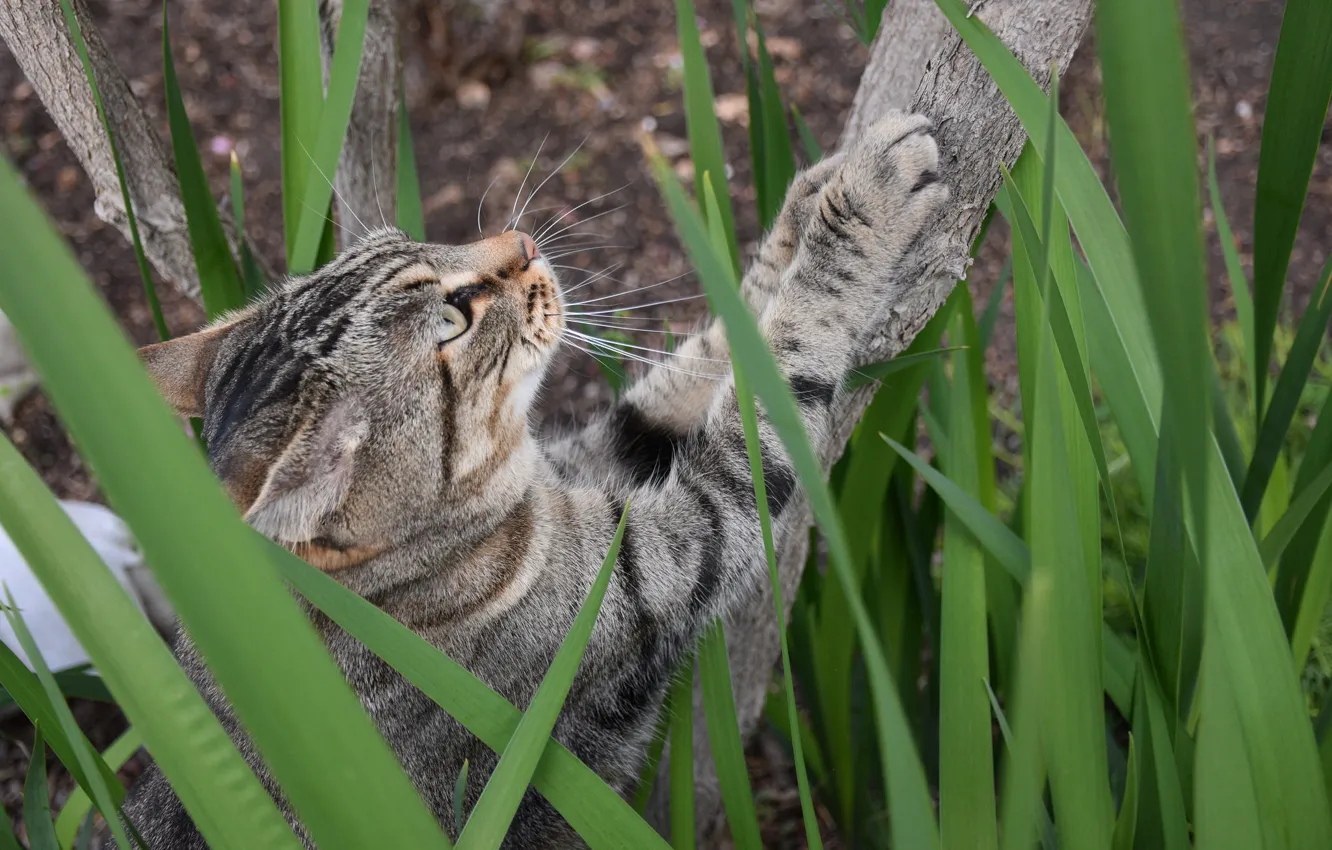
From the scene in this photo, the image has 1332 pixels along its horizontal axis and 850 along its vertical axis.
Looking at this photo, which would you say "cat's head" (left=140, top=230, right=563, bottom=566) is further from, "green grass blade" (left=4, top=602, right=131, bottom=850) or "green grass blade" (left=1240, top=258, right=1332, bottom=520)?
"green grass blade" (left=1240, top=258, right=1332, bottom=520)

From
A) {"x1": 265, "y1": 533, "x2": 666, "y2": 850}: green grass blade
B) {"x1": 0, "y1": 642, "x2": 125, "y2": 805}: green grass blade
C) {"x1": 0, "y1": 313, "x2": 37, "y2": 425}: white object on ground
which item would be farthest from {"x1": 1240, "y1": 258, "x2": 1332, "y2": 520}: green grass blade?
{"x1": 0, "y1": 313, "x2": 37, "y2": 425}: white object on ground

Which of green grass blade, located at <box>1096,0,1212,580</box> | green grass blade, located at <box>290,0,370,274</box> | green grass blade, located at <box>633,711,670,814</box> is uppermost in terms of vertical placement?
green grass blade, located at <box>290,0,370,274</box>

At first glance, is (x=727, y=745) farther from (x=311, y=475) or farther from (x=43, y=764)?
(x=43, y=764)

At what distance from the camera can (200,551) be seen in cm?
34

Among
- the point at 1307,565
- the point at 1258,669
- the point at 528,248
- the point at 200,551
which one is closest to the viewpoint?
the point at 200,551

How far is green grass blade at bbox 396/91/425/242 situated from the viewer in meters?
1.11

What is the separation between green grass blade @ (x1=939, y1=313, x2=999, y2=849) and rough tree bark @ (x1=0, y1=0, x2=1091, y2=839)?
0.17 meters

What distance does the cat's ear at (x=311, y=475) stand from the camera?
2.77 feet

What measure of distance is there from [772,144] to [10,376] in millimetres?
1842

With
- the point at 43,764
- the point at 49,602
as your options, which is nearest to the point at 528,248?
the point at 43,764

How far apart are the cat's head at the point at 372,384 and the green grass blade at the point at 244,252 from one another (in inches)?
3.8

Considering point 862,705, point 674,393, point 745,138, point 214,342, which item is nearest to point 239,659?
point 214,342

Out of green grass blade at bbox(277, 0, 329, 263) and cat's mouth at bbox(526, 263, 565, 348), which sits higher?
green grass blade at bbox(277, 0, 329, 263)

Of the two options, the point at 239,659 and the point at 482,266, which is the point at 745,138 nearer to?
the point at 482,266
